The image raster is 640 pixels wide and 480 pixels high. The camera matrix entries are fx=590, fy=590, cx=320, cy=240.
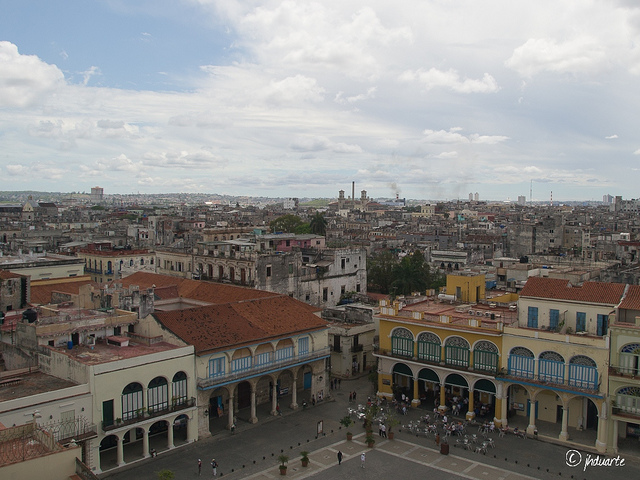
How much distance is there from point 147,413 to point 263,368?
7.95 metres

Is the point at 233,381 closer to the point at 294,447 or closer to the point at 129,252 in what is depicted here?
the point at 294,447

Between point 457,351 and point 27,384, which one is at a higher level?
point 27,384

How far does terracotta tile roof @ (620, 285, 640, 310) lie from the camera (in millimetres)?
32606

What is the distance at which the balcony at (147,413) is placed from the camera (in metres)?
29.0

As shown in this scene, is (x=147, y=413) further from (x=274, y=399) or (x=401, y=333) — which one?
(x=401, y=333)

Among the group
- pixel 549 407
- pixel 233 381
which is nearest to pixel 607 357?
pixel 549 407

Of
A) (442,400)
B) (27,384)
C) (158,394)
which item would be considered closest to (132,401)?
(158,394)

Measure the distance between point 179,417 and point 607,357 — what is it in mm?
24046

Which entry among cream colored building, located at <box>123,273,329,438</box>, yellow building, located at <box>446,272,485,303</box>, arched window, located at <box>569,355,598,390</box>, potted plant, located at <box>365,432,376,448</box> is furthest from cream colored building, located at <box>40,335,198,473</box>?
yellow building, located at <box>446,272,485,303</box>

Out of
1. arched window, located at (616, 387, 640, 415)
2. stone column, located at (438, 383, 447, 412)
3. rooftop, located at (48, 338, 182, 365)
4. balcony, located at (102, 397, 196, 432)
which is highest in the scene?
rooftop, located at (48, 338, 182, 365)

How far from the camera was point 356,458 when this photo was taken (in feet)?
103

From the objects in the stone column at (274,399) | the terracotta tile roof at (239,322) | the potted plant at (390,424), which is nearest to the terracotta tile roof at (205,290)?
the terracotta tile roof at (239,322)

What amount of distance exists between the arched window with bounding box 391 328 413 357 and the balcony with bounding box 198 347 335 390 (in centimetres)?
462

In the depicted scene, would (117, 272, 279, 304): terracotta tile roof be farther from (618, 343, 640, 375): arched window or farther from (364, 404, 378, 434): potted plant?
(618, 343, 640, 375): arched window
